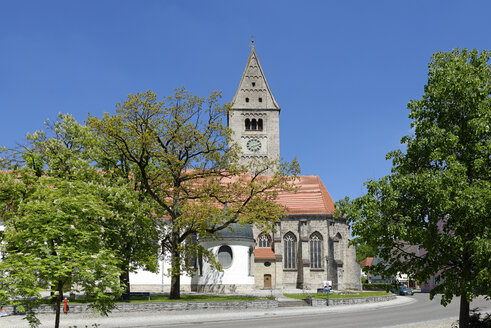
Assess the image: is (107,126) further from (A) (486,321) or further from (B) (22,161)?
(A) (486,321)

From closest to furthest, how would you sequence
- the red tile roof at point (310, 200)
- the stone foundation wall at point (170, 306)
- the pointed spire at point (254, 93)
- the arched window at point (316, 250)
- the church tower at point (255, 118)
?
the stone foundation wall at point (170, 306), the arched window at point (316, 250), the red tile roof at point (310, 200), the church tower at point (255, 118), the pointed spire at point (254, 93)

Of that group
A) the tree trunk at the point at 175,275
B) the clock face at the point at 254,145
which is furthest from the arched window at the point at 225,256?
the clock face at the point at 254,145

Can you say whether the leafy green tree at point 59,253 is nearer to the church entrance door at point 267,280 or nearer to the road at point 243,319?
the road at point 243,319

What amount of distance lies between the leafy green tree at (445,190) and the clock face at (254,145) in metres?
49.1

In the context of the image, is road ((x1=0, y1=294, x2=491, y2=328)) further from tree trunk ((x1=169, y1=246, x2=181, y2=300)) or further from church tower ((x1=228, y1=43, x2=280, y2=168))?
church tower ((x1=228, y1=43, x2=280, y2=168))

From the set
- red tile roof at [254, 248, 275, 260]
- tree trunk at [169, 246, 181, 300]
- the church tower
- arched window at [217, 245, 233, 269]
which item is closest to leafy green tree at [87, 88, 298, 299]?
tree trunk at [169, 246, 181, 300]

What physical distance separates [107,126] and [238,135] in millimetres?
36952

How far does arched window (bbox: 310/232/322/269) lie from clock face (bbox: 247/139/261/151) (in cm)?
1750

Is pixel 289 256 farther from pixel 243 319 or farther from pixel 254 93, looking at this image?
pixel 243 319

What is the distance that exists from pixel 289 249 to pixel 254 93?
2502 cm

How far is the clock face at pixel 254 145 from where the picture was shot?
6456 centimetres

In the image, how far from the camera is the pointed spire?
2596 inches

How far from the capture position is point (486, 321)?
1639 centimetres

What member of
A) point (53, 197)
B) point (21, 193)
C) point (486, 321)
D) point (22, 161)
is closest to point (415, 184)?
point (486, 321)
